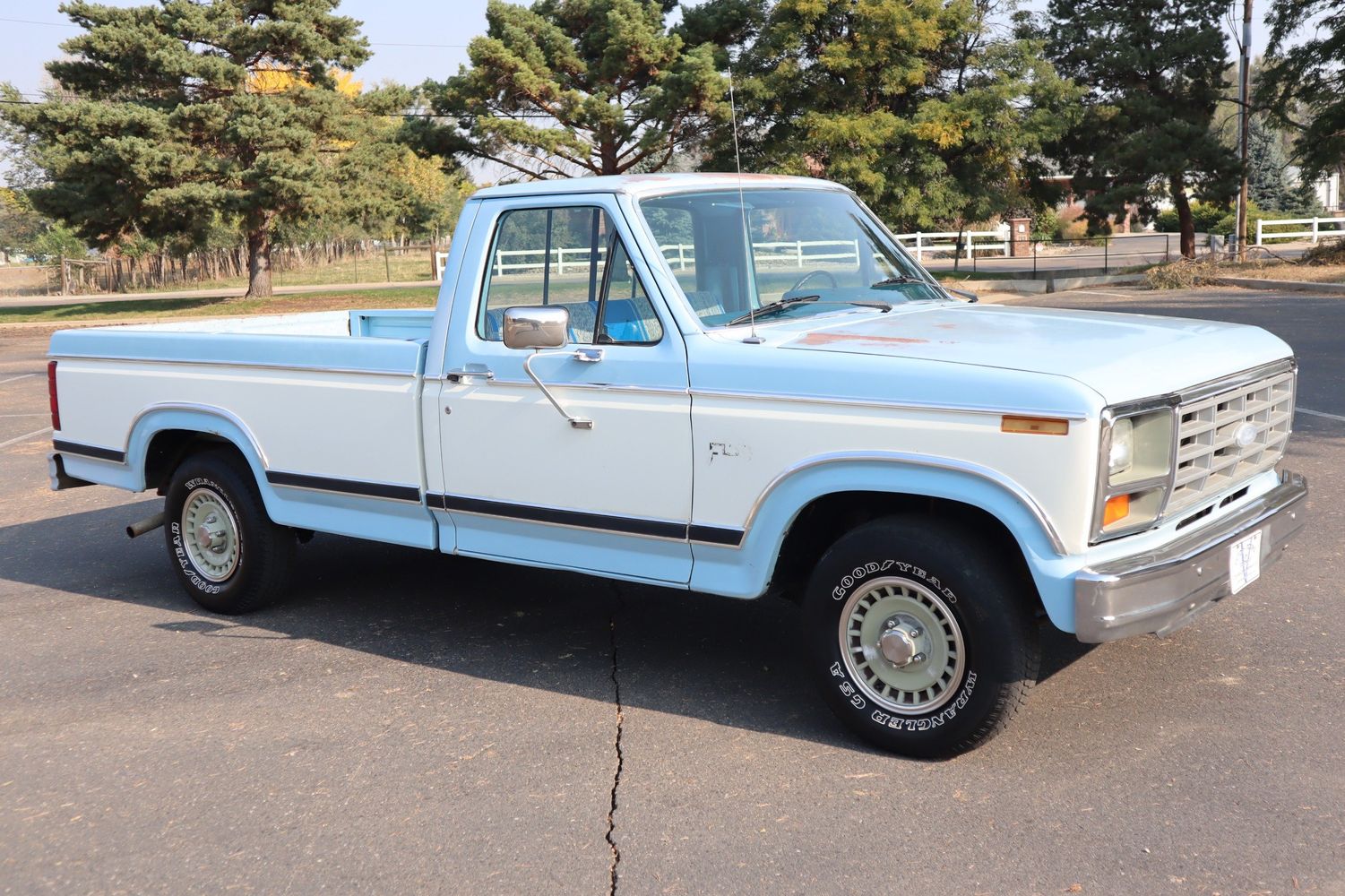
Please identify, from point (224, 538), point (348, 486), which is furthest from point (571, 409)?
point (224, 538)

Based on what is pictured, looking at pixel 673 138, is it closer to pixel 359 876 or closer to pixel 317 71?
pixel 317 71

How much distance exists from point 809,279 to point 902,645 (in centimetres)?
172

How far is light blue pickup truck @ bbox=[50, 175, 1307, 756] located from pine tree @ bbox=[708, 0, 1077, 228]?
1106 inches

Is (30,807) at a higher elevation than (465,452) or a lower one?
lower

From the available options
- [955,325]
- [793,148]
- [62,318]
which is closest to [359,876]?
[955,325]

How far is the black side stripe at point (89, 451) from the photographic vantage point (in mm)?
6652

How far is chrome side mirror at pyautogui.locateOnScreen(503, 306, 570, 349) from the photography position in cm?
477

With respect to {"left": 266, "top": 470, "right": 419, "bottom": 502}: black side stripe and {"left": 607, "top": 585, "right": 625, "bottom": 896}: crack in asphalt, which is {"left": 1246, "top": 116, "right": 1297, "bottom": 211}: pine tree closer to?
{"left": 607, "top": 585, "right": 625, "bottom": 896}: crack in asphalt

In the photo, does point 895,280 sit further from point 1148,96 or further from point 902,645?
point 1148,96

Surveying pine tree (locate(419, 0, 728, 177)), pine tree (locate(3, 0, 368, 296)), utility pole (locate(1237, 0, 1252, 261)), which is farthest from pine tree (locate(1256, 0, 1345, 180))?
pine tree (locate(3, 0, 368, 296))

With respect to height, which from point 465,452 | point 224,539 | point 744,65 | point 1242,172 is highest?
point 744,65

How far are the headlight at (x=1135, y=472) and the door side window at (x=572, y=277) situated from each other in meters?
1.74

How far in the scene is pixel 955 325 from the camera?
499 centimetres

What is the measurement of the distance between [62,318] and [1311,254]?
103 ft
